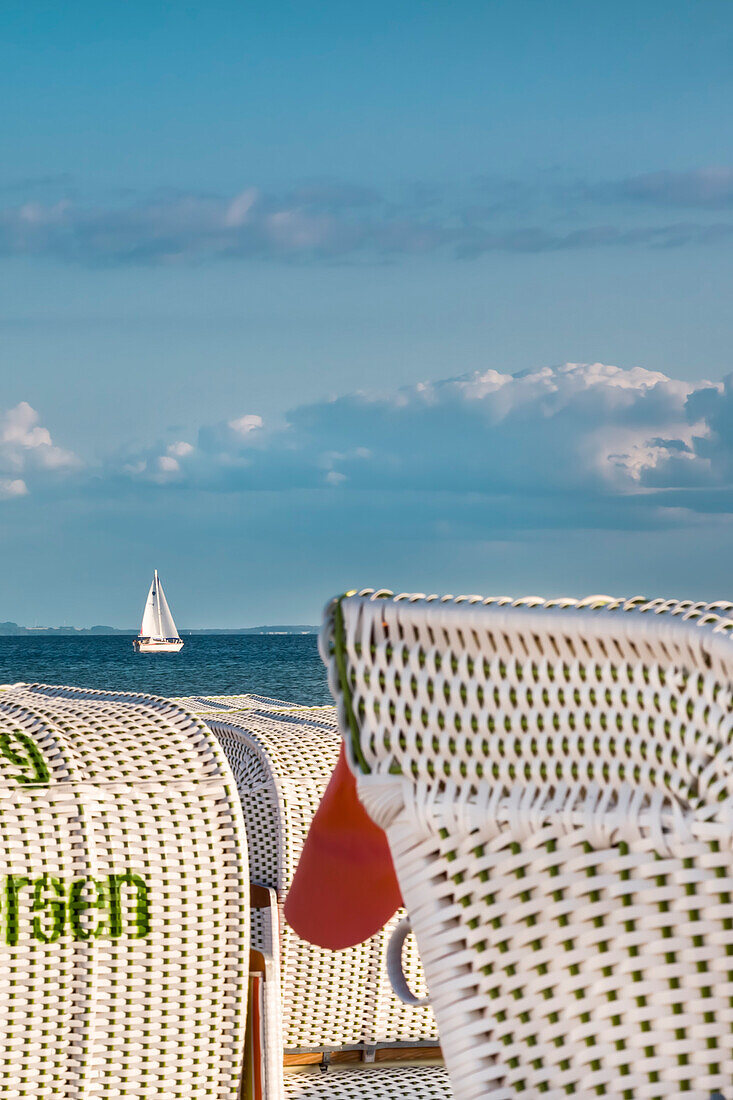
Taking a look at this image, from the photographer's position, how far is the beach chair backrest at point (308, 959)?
13.6 feet

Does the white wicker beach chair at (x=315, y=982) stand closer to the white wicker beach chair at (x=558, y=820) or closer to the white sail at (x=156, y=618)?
the white wicker beach chair at (x=558, y=820)

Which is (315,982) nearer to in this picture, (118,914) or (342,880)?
(118,914)

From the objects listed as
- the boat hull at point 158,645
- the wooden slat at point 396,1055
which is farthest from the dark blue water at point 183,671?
the wooden slat at point 396,1055

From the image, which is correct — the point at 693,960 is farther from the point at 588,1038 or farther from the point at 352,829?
the point at 352,829

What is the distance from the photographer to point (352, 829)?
1.56 meters

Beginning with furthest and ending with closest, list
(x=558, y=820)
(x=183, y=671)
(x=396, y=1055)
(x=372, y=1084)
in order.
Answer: (x=183, y=671)
(x=396, y=1055)
(x=372, y=1084)
(x=558, y=820)

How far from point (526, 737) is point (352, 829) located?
35cm

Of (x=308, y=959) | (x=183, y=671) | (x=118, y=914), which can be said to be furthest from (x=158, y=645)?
(x=118, y=914)

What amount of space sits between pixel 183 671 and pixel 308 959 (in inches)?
2014

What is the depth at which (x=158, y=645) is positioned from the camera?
6794 centimetres

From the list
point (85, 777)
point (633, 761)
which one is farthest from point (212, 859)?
point (633, 761)

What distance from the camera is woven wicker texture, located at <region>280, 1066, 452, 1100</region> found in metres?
3.82

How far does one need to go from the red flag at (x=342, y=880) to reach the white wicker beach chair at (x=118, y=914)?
1153mm

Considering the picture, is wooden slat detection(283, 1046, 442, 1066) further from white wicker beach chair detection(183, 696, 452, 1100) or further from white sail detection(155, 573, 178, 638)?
white sail detection(155, 573, 178, 638)
